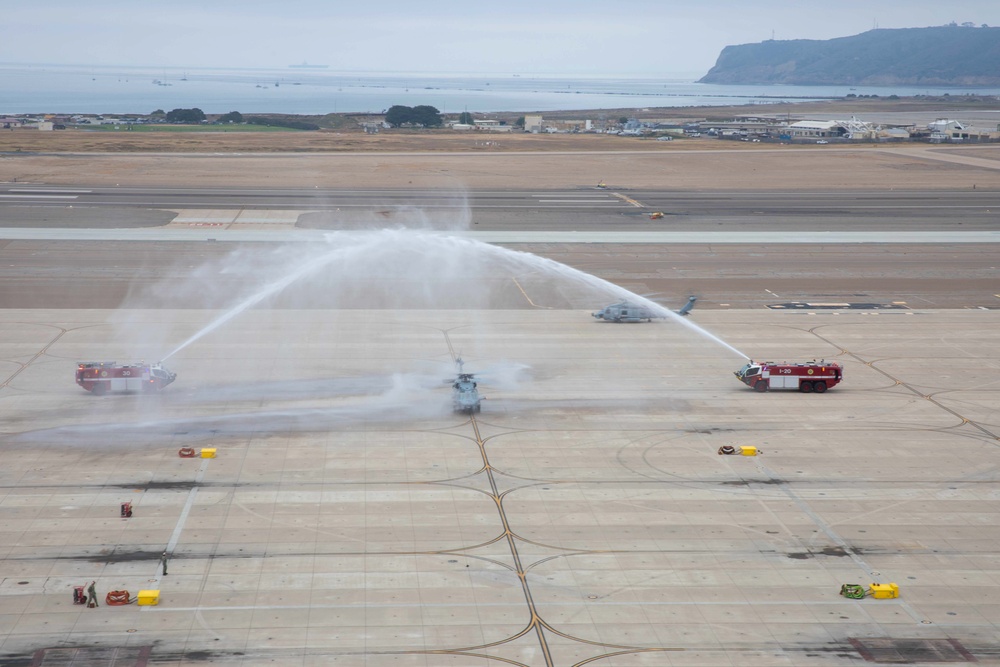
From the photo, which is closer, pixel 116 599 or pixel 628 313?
pixel 116 599

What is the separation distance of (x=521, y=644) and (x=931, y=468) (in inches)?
1124

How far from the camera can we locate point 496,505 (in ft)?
153

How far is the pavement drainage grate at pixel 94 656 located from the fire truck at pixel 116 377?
29.5m

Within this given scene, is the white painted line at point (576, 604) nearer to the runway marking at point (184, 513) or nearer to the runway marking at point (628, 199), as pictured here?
the runway marking at point (184, 513)

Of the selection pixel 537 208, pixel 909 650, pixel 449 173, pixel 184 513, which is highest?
pixel 449 173

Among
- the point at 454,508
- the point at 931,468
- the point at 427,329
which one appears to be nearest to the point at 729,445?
the point at 931,468

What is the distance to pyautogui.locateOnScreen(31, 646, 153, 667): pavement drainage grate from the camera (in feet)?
109

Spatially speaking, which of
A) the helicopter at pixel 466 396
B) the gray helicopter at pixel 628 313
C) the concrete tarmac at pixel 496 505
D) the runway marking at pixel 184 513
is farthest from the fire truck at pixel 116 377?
the gray helicopter at pixel 628 313

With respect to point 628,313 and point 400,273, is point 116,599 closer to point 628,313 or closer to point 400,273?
point 628,313

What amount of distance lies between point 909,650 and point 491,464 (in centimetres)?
2292

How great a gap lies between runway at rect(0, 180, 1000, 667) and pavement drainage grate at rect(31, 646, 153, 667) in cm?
18

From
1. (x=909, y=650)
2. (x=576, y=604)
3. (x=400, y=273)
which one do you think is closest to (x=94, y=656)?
(x=576, y=604)

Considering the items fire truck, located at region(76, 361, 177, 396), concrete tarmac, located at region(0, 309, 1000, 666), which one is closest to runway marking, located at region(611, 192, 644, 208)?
concrete tarmac, located at region(0, 309, 1000, 666)

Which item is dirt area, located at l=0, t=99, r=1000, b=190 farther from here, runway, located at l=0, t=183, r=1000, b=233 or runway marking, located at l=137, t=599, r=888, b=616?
runway marking, located at l=137, t=599, r=888, b=616
